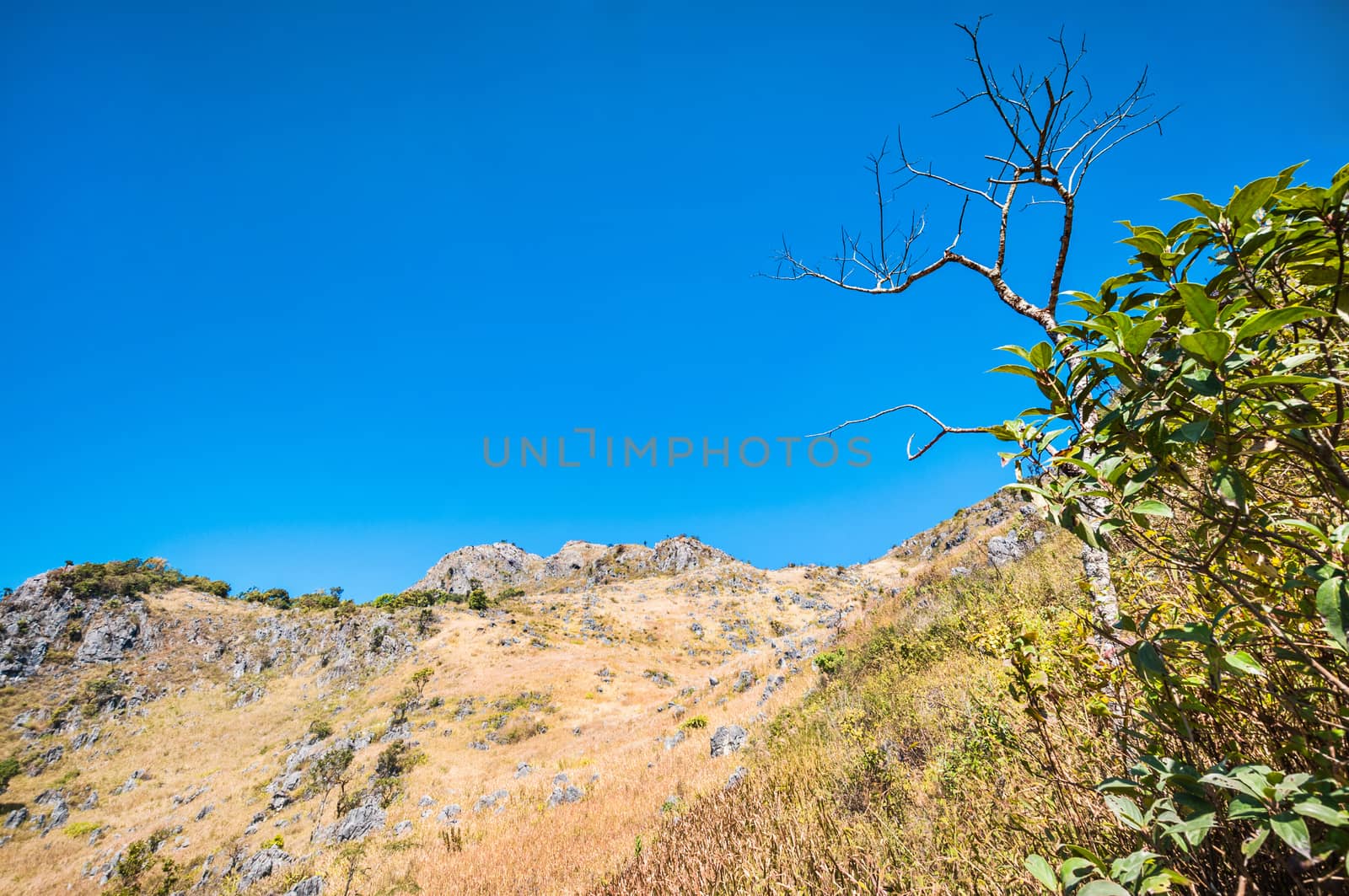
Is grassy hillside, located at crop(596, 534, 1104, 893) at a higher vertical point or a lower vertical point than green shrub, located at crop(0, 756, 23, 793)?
lower

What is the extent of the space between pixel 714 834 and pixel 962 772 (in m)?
2.47

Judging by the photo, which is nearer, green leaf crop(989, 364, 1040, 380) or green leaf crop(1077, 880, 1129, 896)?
green leaf crop(1077, 880, 1129, 896)

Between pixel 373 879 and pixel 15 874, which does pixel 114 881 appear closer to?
pixel 15 874

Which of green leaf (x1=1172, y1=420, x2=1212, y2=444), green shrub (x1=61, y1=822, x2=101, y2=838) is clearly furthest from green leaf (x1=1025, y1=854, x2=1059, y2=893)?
green shrub (x1=61, y1=822, x2=101, y2=838)

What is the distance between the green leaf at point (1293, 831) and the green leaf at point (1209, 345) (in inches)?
38.8

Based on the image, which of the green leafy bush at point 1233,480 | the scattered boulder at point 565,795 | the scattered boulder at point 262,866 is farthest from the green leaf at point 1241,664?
the scattered boulder at point 262,866

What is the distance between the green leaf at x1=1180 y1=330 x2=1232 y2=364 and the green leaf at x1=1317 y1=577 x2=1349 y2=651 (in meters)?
0.50

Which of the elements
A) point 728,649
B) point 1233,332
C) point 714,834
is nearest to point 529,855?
point 714,834

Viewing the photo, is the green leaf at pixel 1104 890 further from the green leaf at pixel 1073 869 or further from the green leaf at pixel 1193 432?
the green leaf at pixel 1193 432

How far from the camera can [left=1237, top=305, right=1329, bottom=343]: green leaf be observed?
3.49 feet

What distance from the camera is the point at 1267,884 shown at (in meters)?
1.73

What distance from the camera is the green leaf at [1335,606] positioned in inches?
38.6

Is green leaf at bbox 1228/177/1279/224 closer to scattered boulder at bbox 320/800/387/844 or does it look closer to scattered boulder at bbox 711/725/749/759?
scattered boulder at bbox 711/725/749/759

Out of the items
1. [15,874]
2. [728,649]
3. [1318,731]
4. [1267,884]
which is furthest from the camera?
[728,649]
